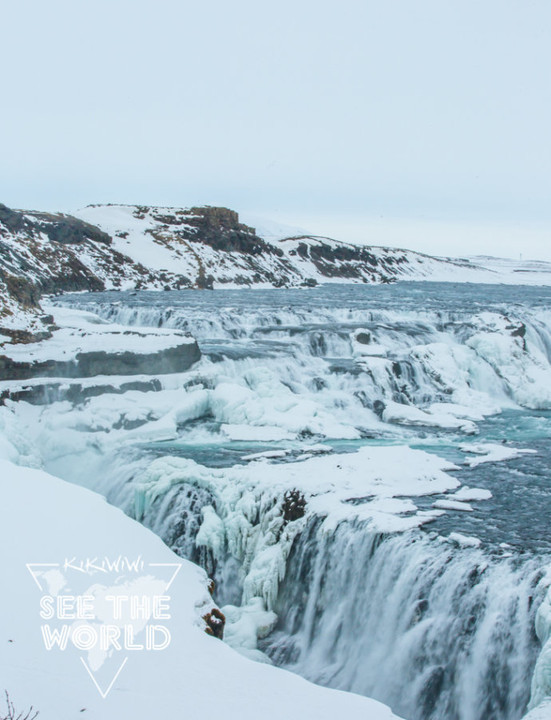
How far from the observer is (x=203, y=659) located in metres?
4.75

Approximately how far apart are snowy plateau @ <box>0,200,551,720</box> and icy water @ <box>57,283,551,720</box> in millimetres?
34

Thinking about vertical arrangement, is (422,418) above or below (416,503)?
above

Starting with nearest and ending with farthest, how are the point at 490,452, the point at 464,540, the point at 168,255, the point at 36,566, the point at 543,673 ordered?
1. the point at 543,673
2. the point at 36,566
3. the point at 464,540
4. the point at 490,452
5. the point at 168,255

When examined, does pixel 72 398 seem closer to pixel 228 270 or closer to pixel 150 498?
pixel 150 498

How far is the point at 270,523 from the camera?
8.97 meters

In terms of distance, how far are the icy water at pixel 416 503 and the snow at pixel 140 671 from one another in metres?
2.08

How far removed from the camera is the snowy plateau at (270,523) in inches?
183

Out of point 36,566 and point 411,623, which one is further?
point 411,623

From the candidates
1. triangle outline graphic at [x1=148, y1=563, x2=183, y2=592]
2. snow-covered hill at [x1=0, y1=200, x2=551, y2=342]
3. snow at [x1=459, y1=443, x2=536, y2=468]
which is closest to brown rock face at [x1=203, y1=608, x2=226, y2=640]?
triangle outline graphic at [x1=148, y1=563, x2=183, y2=592]

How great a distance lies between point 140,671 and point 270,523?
184 inches

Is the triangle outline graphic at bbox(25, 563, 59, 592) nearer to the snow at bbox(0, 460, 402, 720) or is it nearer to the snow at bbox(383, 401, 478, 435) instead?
the snow at bbox(0, 460, 402, 720)

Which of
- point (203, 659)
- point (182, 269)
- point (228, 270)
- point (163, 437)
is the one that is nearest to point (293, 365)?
point (163, 437)

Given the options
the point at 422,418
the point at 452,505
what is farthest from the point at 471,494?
the point at 422,418

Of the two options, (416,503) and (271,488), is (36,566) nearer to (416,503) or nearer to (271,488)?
(271,488)
